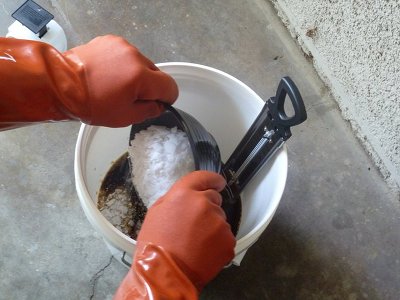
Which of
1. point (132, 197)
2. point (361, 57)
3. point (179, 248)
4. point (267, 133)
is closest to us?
point (179, 248)

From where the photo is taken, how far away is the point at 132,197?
101 centimetres

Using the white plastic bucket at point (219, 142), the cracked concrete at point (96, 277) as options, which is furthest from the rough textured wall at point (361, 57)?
the cracked concrete at point (96, 277)

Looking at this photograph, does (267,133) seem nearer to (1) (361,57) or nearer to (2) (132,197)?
(2) (132,197)

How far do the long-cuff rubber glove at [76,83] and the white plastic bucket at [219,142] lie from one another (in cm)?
9

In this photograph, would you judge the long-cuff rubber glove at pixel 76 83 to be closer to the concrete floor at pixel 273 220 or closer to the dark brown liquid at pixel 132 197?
the dark brown liquid at pixel 132 197

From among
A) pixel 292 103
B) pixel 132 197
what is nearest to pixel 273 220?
pixel 132 197

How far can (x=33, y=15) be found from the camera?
3.95 feet

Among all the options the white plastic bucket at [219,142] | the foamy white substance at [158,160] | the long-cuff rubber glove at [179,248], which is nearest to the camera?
the long-cuff rubber glove at [179,248]

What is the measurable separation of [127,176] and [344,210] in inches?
20.7

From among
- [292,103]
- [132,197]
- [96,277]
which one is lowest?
[96,277]

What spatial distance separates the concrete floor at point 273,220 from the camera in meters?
1.10

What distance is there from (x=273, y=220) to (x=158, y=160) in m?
0.38

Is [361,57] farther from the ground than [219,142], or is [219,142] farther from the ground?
[361,57]

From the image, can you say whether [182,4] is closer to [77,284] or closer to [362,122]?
[362,122]
